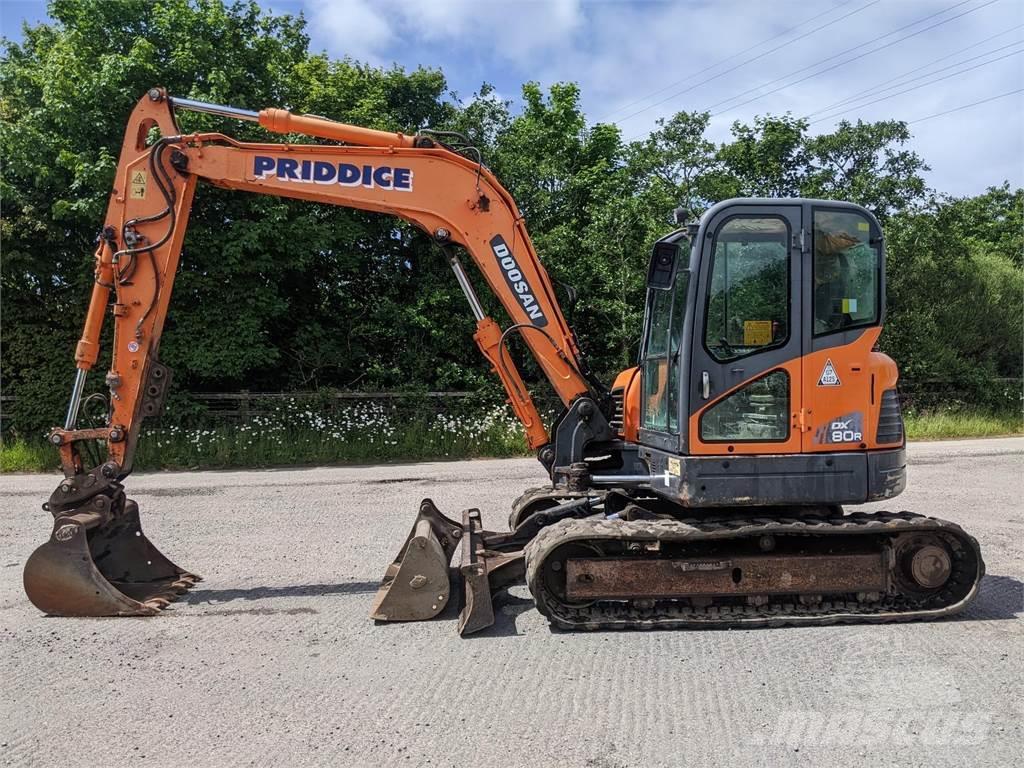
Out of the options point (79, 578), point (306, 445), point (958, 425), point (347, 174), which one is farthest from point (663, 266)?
point (958, 425)

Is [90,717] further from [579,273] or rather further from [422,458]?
[579,273]

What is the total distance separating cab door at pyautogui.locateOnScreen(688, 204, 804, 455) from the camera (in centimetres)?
502

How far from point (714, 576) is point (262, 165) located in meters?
4.35

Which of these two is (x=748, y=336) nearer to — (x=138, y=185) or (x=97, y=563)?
(x=138, y=185)

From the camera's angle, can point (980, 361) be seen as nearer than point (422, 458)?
No

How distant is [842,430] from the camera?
5.09 metres

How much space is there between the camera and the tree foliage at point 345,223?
14.1 m

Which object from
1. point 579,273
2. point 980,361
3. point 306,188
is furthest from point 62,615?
point 980,361

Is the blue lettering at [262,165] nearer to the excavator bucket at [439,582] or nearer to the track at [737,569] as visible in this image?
the excavator bucket at [439,582]

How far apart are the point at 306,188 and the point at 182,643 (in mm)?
3247

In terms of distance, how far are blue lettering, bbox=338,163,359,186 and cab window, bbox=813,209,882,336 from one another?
3.29m

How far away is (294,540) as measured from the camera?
7.60m

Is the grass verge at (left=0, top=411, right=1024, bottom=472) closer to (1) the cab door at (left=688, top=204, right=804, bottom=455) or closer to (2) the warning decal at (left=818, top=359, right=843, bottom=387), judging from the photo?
(1) the cab door at (left=688, top=204, right=804, bottom=455)

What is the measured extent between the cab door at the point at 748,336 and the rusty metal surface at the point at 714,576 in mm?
722
